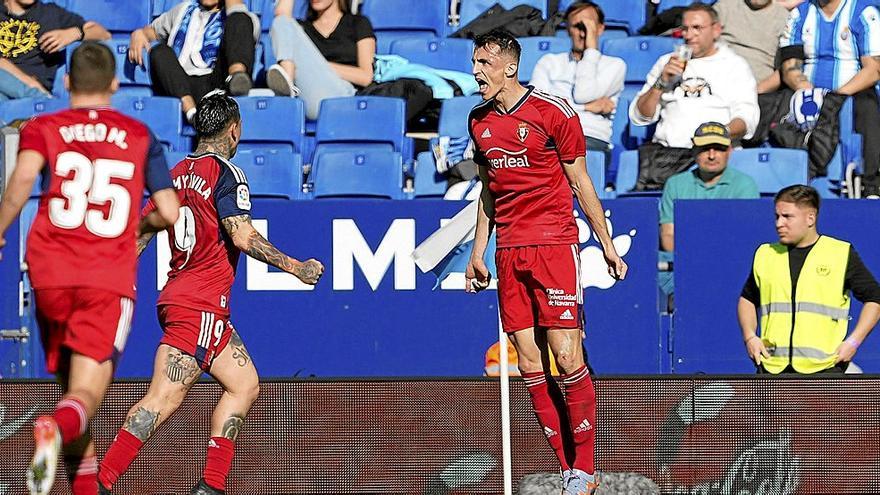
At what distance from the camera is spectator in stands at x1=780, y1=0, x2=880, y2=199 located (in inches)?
461

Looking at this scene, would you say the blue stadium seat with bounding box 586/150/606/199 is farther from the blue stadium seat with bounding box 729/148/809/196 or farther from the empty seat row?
the empty seat row

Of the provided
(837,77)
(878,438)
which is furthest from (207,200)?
(837,77)

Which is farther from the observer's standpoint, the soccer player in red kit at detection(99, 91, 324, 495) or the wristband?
the wristband

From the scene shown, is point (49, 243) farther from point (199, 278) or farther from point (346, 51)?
point (346, 51)

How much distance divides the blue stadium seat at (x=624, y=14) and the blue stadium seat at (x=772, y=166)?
2965 mm

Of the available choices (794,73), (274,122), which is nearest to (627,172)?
(794,73)

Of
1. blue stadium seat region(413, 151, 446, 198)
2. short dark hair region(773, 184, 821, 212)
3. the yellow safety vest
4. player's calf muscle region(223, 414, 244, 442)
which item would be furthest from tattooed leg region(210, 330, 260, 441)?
blue stadium seat region(413, 151, 446, 198)

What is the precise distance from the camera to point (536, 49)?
12422mm

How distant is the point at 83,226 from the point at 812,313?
4.80 meters

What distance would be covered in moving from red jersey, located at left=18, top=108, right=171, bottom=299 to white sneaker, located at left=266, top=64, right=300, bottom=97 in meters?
6.44

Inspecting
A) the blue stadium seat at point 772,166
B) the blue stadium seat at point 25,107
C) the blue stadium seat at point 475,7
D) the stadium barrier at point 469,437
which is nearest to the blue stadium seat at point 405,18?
the blue stadium seat at point 475,7

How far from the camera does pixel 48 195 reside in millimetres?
5410

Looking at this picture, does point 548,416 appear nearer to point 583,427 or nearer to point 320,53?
point 583,427

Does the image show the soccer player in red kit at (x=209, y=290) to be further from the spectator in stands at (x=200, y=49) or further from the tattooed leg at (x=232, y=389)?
the spectator in stands at (x=200, y=49)
